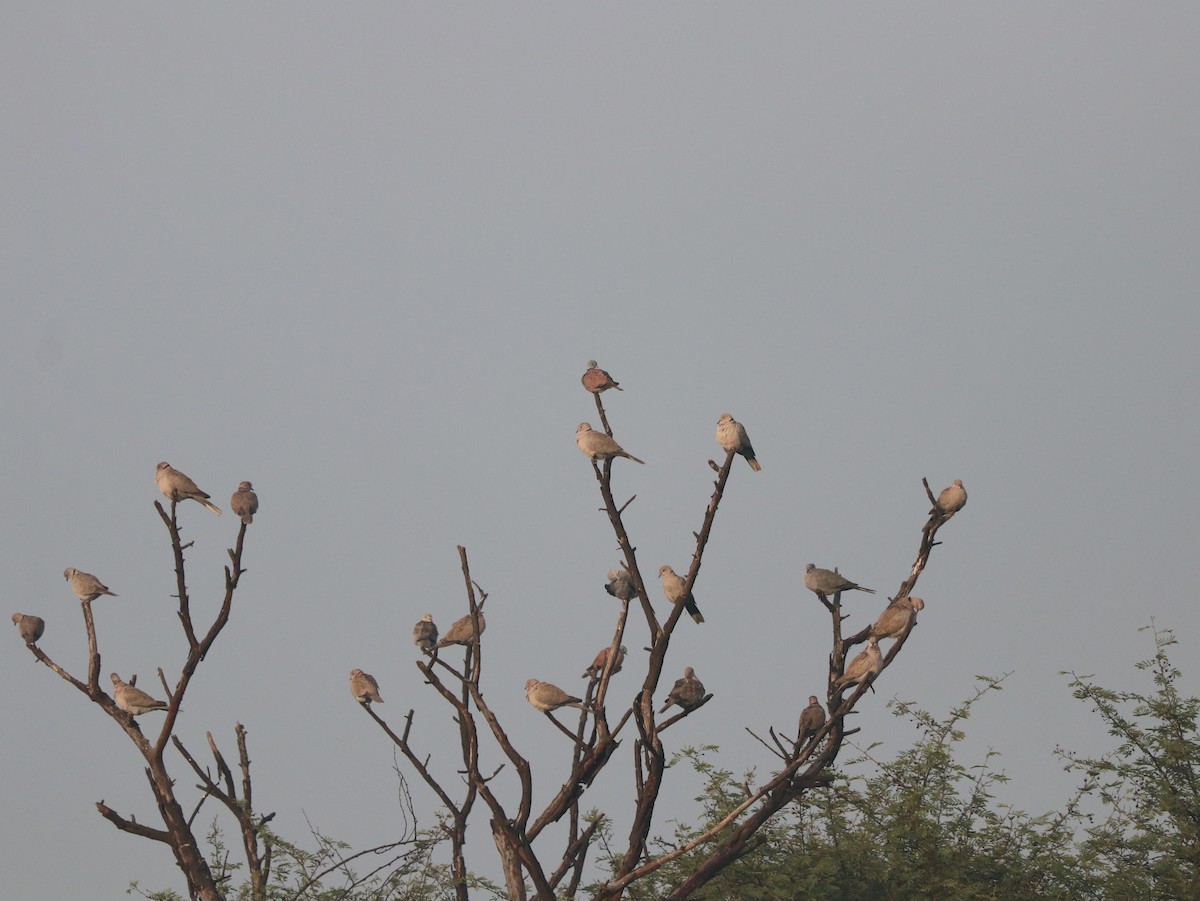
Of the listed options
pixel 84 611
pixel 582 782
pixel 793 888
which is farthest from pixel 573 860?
pixel 84 611

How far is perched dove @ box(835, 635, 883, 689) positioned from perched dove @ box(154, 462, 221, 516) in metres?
8.04

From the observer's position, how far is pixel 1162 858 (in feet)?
45.6

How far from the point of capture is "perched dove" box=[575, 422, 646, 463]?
12.8 m

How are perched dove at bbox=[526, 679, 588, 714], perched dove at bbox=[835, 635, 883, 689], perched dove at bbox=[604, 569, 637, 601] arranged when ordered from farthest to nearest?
perched dove at bbox=[604, 569, 637, 601]
perched dove at bbox=[526, 679, 588, 714]
perched dove at bbox=[835, 635, 883, 689]

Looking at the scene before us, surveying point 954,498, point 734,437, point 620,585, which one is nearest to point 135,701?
point 620,585

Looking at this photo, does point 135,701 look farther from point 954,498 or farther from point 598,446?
point 954,498

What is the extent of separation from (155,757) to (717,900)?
587cm

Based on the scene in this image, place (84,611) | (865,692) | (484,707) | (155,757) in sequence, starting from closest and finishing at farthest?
(865,692), (484,707), (155,757), (84,611)

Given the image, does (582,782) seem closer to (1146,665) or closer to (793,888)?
(793,888)

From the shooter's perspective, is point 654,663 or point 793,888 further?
point 793,888

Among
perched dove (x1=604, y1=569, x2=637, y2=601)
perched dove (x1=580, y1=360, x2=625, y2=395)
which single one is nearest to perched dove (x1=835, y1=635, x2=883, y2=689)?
perched dove (x1=604, y1=569, x2=637, y2=601)

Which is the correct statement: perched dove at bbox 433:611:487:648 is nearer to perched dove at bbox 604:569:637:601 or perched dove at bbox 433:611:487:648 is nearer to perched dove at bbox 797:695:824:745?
perched dove at bbox 604:569:637:601

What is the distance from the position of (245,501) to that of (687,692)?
6.92 meters

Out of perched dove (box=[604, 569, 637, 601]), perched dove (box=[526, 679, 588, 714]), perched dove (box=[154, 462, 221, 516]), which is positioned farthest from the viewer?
perched dove (box=[154, 462, 221, 516])
